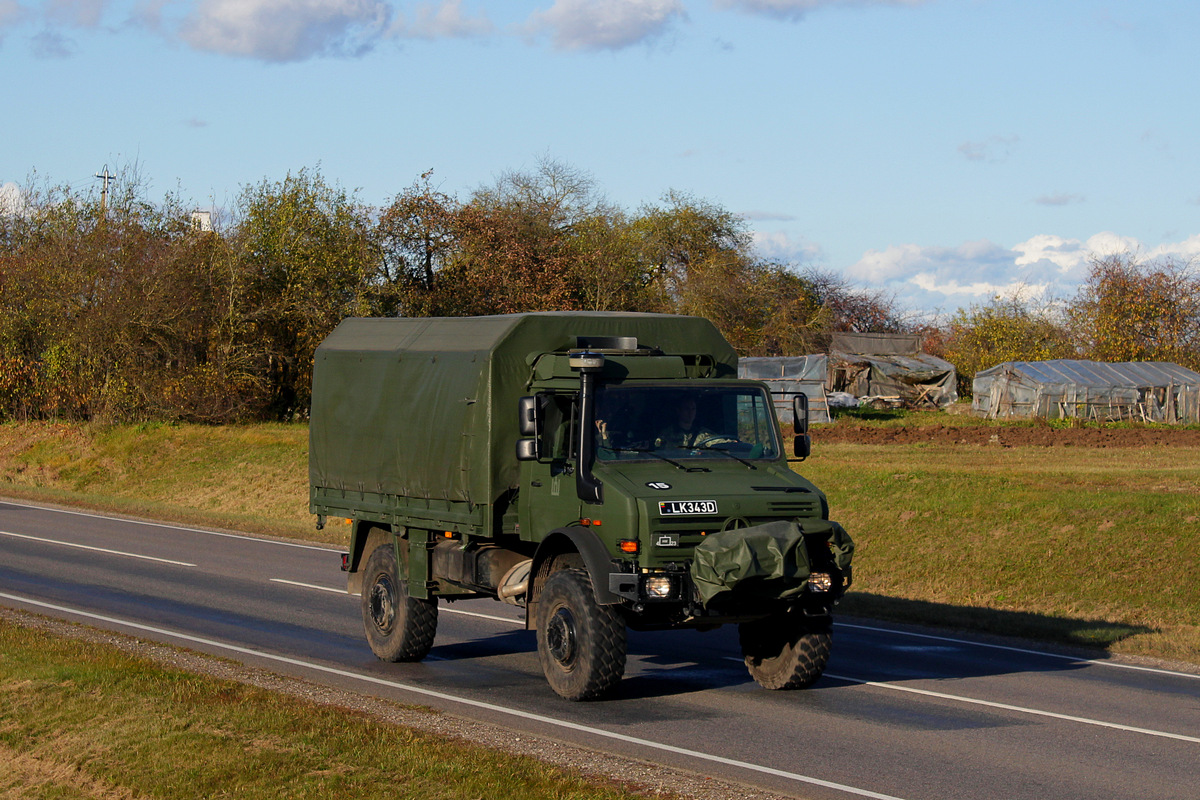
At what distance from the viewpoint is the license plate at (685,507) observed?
9.55 metres

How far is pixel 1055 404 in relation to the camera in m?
46.8

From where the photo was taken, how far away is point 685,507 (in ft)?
31.5

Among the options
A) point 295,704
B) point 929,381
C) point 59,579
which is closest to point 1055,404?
point 929,381

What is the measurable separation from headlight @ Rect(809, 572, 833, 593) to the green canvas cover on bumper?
1.15ft

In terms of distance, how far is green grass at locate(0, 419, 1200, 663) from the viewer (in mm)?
16062

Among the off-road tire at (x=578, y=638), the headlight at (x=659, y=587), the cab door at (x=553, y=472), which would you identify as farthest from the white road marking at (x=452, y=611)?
the headlight at (x=659, y=587)

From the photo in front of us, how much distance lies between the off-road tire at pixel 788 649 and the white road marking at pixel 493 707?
6.53 feet

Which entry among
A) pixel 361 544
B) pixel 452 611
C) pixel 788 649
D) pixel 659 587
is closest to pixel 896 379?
pixel 452 611

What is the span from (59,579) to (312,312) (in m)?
26.2

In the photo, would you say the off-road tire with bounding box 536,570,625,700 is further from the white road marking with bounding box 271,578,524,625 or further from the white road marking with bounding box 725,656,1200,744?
the white road marking with bounding box 271,578,524,625

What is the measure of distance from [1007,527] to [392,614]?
1136cm

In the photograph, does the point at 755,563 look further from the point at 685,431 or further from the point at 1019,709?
the point at 1019,709

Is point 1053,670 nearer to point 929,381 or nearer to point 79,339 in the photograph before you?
point 79,339

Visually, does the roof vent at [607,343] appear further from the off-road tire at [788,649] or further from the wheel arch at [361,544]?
the wheel arch at [361,544]
